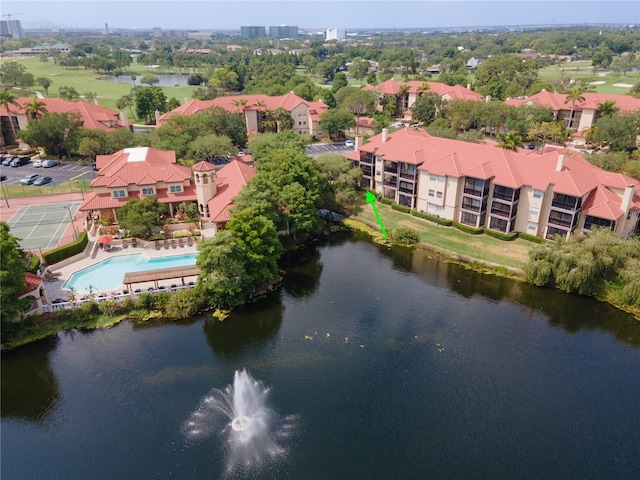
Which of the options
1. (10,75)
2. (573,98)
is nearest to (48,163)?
(10,75)

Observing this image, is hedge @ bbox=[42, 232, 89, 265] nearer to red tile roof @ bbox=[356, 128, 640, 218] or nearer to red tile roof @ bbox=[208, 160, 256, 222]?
red tile roof @ bbox=[208, 160, 256, 222]

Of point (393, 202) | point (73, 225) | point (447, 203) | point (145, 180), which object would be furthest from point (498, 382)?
point (73, 225)

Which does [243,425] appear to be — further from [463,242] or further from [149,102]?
[149,102]

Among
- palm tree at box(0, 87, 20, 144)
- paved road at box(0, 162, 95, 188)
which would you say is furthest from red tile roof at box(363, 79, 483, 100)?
palm tree at box(0, 87, 20, 144)

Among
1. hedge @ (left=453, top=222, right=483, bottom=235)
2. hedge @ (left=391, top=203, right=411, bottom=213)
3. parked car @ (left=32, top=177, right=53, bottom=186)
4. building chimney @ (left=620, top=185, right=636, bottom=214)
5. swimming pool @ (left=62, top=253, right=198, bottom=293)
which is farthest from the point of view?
parked car @ (left=32, top=177, right=53, bottom=186)

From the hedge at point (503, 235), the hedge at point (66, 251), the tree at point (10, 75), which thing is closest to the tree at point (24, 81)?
the tree at point (10, 75)
